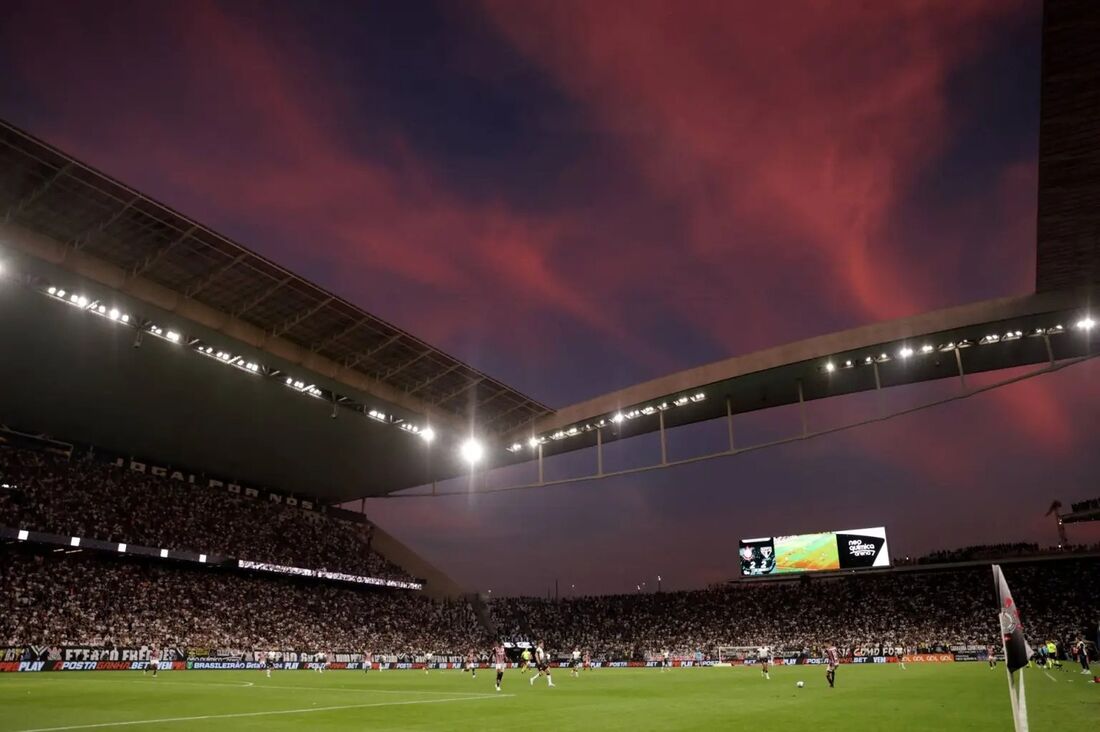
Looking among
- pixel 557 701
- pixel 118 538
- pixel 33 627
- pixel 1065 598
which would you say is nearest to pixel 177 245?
pixel 557 701

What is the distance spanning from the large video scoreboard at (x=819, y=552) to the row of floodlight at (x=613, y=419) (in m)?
36.0

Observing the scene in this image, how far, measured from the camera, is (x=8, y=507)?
4541 centimetres

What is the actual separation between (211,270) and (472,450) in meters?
19.6

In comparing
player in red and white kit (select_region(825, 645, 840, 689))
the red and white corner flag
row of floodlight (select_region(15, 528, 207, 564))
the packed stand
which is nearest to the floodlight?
the packed stand

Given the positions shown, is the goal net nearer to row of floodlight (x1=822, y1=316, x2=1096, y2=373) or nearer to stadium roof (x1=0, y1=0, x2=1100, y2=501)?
stadium roof (x1=0, y1=0, x2=1100, y2=501)

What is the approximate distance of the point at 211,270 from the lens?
30.8 m

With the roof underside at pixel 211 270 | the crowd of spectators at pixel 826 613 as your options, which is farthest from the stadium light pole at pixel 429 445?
the crowd of spectators at pixel 826 613

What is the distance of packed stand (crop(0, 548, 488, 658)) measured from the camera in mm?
43969

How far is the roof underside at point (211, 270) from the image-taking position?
25.9 meters

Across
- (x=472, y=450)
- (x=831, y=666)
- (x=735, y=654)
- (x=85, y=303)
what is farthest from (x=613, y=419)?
(x=735, y=654)

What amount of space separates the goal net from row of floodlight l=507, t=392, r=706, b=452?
31.0 meters

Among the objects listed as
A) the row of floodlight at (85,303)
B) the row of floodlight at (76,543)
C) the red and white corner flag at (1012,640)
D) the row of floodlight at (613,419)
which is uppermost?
the row of floodlight at (85,303)

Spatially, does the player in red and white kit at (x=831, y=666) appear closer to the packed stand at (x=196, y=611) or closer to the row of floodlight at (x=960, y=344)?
the row of floodlight at (x=960, y=344)

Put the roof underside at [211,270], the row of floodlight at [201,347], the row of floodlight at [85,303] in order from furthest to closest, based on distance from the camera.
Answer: the row of floodlight at [201,347] → the row of floodlight at [85,303] → the roof underside at [211,270]
